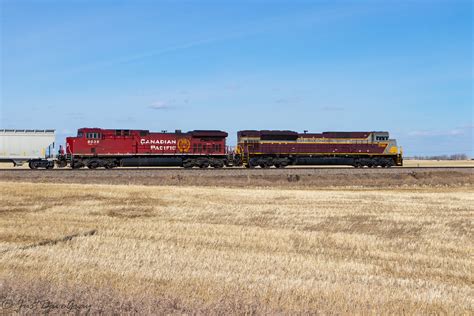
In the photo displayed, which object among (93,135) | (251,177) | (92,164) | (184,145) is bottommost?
(251,177)

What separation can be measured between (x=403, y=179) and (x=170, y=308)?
37.2 meters

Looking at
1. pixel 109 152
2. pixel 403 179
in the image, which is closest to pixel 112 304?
pixel 403 179

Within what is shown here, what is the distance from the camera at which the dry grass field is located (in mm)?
7512

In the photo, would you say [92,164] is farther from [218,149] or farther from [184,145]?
[218,149]

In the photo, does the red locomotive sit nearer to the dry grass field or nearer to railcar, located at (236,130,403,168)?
railcar, located at (236,130,403,168)

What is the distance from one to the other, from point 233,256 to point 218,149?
3744cm

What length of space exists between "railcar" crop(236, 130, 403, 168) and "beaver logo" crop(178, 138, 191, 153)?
16.4 feet

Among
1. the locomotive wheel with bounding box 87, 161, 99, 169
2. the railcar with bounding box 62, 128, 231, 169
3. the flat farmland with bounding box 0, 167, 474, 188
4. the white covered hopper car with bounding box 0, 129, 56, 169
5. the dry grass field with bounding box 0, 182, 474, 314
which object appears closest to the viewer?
the dry grass field with bounding box 0, 182, 474, 314

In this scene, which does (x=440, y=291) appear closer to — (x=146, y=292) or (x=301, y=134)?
(x=146, y=292)

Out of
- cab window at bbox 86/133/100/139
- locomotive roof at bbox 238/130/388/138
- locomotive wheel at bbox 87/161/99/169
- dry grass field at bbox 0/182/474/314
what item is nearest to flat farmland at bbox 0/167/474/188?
locomotive wheel at bbox 87/161/99/169

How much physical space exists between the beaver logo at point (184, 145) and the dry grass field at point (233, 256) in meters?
25.0

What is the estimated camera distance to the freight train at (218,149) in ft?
151

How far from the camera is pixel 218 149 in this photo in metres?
48.8

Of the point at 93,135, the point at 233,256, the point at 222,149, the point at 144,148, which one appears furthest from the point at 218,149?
the point at 233,256
